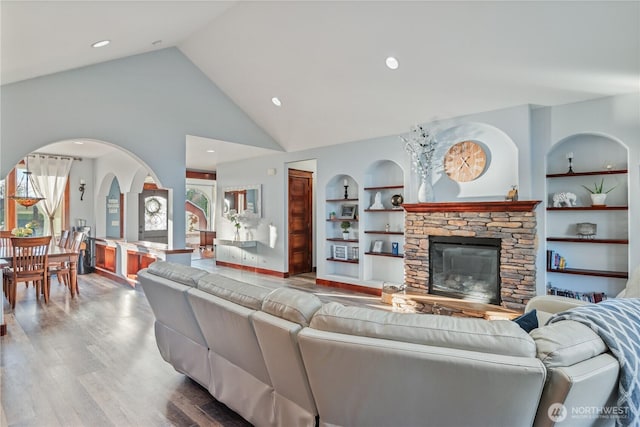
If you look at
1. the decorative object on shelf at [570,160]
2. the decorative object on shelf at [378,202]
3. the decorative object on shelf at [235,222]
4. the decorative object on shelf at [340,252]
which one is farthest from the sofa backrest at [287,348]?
the decorative object on shelf at [235,222]

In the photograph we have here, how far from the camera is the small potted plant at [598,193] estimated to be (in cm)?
404

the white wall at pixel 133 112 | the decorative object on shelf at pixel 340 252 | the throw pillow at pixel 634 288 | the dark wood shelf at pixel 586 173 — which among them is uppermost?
the white wall at pixel 133 112

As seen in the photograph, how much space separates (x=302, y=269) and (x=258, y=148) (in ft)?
9.32

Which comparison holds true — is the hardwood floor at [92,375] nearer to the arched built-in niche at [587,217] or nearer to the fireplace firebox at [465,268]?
the fireplace firebox at [465,268]

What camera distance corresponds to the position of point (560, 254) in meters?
4.39

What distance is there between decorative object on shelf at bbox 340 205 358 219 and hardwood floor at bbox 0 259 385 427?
3.66m

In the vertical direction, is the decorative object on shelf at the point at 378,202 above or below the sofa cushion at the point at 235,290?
above

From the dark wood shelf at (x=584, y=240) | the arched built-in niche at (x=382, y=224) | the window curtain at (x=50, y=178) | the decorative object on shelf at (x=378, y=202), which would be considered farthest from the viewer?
the window curtain at (x=50, y=178)

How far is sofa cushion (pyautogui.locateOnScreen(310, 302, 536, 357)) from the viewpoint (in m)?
1.25

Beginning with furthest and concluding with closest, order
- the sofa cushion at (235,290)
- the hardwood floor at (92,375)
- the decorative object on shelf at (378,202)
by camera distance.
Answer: the decorative object on shelf at (378,202)
the hardwood floor at (92,375)
the sofa cushion at (235,290)

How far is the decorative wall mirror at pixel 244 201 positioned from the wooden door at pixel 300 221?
810 millimetres

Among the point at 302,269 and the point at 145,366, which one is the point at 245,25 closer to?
the point at 145,366

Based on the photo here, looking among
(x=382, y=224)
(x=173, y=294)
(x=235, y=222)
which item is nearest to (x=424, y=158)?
(x=382, y=224)

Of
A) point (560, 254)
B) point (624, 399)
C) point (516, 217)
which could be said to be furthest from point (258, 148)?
point (624, 399)
